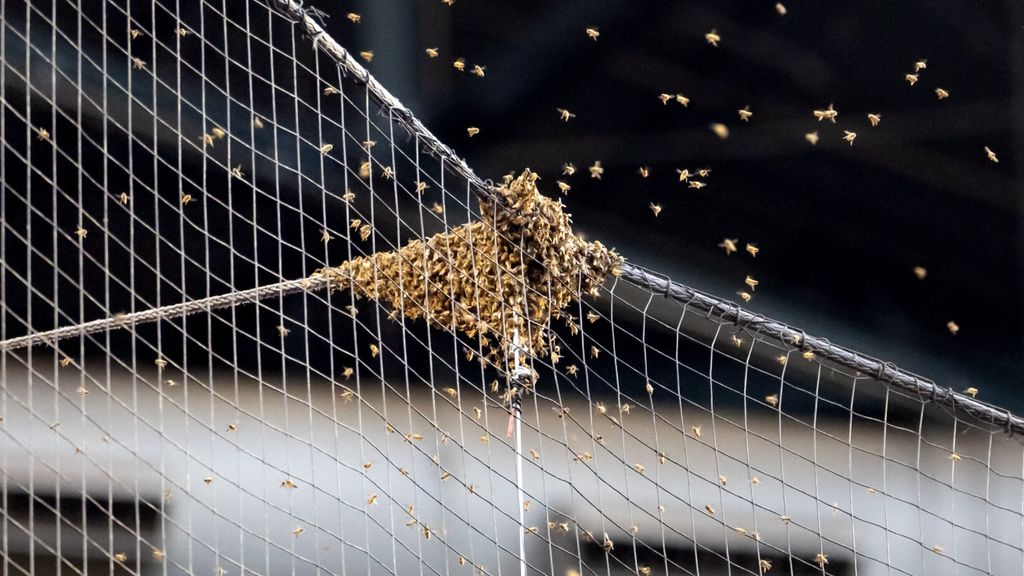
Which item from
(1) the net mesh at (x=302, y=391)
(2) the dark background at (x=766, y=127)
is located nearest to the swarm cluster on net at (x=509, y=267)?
(1) the net mesh at (x=302, y=391)

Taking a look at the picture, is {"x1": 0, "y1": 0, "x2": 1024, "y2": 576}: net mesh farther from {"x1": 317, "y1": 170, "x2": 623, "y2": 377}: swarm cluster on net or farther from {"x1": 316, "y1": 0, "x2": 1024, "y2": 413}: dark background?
{"x1": 317, "y1": 170, "x2": 623, "y2": 377}: swarm cluster on net

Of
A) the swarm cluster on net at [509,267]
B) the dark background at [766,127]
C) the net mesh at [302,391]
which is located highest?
the dark background at [766,127]

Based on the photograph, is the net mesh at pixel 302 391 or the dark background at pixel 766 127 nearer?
the net mesh at pixel 302 391

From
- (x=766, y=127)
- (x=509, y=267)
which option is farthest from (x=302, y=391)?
(x=509, y=267)

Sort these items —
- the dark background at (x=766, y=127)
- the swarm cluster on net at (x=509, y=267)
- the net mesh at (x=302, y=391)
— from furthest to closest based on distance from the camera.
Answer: the dark background at (x=766, y=127)
the net mesh at (x=302, y=391)
the swarm cluster on net at (x=509, y=267)

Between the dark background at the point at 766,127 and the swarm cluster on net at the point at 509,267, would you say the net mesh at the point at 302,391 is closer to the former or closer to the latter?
the dark background at the point at 766,127

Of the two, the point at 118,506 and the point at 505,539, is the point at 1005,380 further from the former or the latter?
the point at 118,506

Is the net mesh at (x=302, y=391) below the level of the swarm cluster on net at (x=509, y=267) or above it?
above
